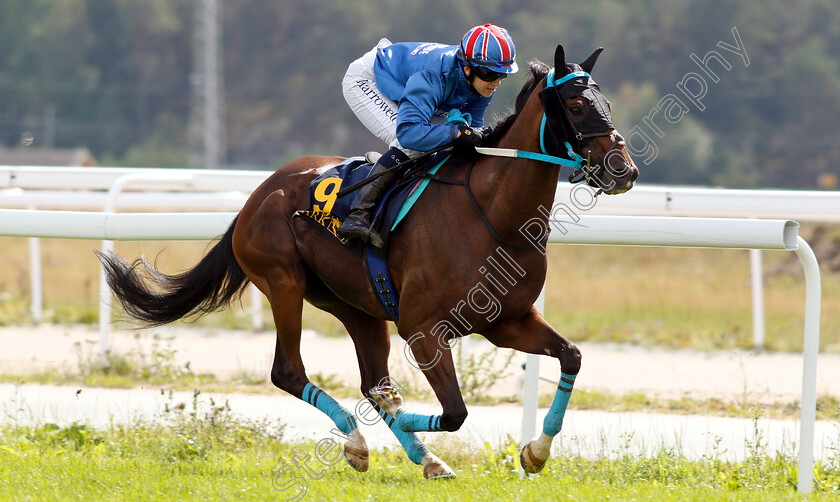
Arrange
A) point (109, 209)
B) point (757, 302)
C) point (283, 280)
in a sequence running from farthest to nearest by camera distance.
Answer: point (757, 302) < point (109, 209) < point (283, 280)

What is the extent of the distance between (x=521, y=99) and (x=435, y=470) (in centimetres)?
161

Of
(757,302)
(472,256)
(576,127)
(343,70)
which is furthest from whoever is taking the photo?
(343,70)

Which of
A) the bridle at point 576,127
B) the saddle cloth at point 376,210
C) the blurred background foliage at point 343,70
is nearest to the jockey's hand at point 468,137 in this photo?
the saddle cloth at point 376,210

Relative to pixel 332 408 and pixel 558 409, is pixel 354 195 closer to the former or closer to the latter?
pixel 332 408

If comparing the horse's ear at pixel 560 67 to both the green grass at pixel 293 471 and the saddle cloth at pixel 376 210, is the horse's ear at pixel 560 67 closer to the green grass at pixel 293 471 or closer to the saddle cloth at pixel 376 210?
the saddle cloth at pixel 376 210

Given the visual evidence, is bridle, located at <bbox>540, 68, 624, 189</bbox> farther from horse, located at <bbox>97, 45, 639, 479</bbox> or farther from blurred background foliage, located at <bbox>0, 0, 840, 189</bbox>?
blurred background foliage, located at <bbox>0, 0, 840, 189</bbox>

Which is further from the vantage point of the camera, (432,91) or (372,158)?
(372,158)

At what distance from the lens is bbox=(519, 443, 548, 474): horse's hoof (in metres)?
4.00

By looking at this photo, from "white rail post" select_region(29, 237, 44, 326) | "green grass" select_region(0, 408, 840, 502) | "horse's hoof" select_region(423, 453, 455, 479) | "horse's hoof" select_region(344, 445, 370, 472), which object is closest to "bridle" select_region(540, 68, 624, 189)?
"green grass" select_region(0, 408, 840, 502)

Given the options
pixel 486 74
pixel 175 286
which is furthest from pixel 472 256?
pixel 175 286

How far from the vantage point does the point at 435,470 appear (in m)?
4.19

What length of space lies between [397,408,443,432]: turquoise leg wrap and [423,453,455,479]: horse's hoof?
0.16 m

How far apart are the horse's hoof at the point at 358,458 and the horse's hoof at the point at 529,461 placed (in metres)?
0.69

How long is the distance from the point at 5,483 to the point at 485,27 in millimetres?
2711
